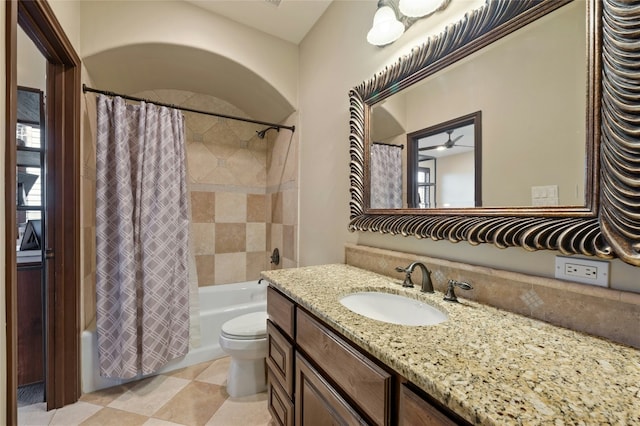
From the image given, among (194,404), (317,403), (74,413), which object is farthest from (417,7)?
(74,413)

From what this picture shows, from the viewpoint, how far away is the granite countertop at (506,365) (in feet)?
1.42

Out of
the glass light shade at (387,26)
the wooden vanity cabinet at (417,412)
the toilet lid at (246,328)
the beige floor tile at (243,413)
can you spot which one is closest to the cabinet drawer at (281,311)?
the toilet lid at (246,328)

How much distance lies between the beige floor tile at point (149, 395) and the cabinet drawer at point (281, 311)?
1.03 meters

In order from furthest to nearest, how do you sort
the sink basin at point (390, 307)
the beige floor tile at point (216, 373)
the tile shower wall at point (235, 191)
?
the tile shower wall at point (235, 191) < the beige floor tile at point (216, 373) < the sink basin at point (390, 307)

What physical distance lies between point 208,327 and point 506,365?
2.10 metres

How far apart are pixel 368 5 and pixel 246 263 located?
8.13 feet

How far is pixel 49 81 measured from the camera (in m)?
1.50

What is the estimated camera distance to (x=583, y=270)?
737 mm

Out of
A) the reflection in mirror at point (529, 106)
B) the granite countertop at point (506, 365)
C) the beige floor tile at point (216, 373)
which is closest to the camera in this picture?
the granite countertop at point (506, 365)

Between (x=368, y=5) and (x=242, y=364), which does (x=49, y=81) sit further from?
(x=242, y=364)

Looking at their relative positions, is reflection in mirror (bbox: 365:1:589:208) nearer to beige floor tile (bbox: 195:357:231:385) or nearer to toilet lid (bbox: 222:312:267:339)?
toilet lid (bbox: 222:312:267:339)

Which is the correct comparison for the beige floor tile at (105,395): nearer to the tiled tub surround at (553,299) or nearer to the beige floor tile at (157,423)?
the beige floor tile at (157,423)

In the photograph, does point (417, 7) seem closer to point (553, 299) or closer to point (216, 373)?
point (553, 299)

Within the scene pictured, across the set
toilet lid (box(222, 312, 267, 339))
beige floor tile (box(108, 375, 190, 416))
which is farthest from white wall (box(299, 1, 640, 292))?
beige floor tile (box(108, 375, 190, 416))
